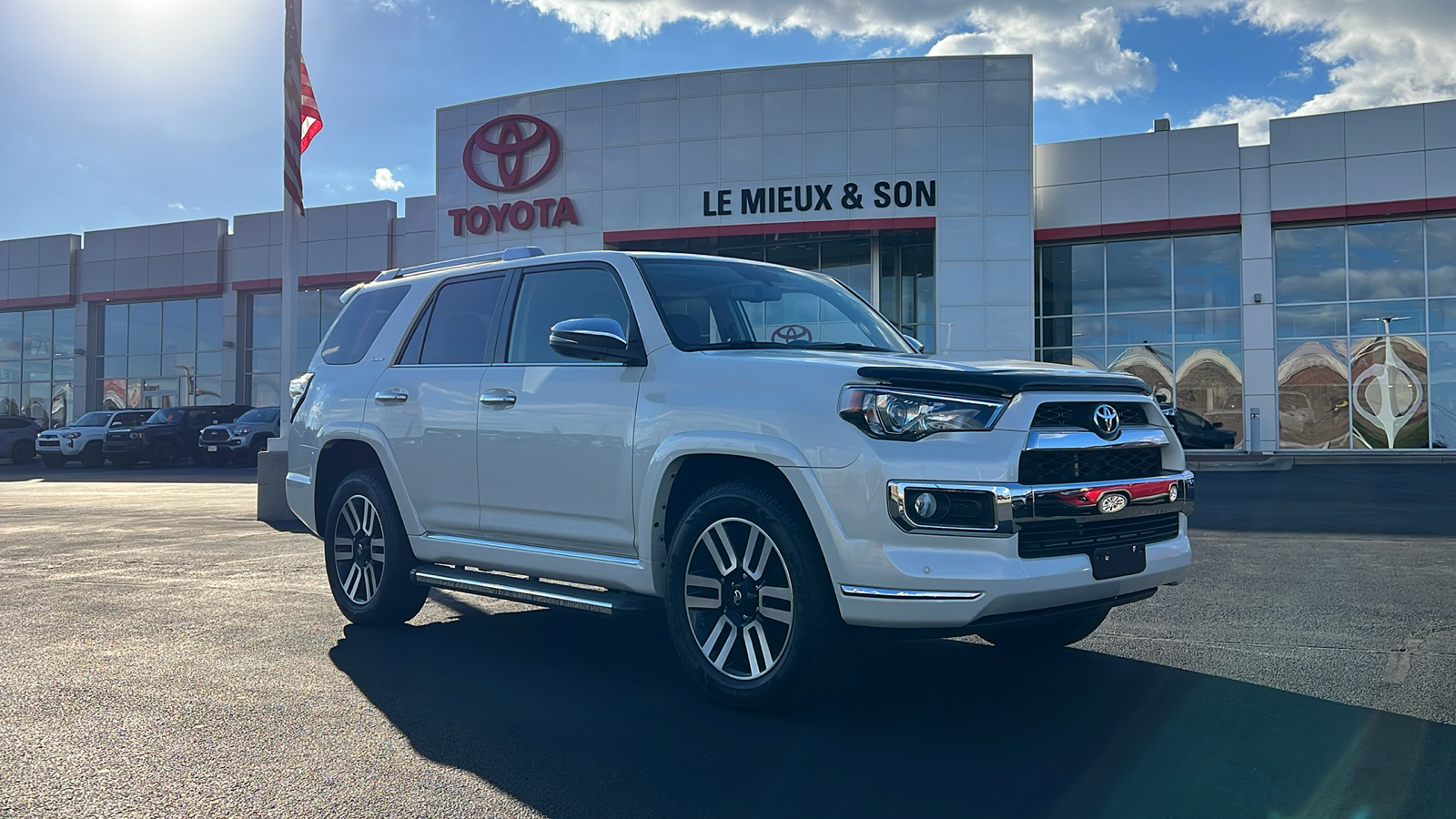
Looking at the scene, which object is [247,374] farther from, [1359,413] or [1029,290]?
[1359,413]

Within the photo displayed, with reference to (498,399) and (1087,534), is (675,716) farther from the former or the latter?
(498,399)

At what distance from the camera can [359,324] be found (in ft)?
22.3

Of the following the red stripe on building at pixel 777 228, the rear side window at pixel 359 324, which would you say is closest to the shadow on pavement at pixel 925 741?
the rear side window at pixel 359 324

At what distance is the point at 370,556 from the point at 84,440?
2763cm

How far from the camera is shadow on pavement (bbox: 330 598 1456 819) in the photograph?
134 inches

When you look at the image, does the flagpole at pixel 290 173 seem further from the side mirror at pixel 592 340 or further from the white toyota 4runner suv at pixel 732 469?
the side mirror at pixel 592 340

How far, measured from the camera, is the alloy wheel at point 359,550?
20.6 feet

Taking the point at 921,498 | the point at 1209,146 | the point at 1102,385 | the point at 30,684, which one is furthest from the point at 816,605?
the point at 1209,146

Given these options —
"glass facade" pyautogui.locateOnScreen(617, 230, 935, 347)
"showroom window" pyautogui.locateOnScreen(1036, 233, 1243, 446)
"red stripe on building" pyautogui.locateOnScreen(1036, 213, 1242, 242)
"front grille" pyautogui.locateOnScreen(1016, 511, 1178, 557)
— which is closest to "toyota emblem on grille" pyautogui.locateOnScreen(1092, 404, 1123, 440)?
"front grille" pyautogui.locateOnScreen(1016, 511, 1178, 557)

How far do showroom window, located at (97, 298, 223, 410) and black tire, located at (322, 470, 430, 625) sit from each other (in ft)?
122

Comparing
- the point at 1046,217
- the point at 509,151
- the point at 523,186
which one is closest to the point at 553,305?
the point at 1046,217

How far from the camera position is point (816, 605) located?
4.08m

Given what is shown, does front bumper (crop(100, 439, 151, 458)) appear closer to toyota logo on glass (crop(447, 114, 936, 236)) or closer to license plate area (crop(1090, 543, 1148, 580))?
toyota logo on glass (crop(447, 114, 936, 236))

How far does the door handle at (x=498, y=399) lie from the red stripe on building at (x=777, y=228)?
22.9 m
